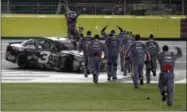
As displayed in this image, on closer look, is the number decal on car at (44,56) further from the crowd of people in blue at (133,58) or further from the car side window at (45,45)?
the crowd of people in blue at (133,58)

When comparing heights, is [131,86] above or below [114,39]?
below

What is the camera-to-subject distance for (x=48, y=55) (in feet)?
80.4

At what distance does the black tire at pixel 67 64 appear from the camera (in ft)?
78.9

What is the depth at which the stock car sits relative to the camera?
24.1 metres

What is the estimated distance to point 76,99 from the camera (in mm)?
16500

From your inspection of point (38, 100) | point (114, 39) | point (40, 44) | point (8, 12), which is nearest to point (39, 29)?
point (8, 12)

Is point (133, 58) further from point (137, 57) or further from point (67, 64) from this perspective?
point (67, 64)

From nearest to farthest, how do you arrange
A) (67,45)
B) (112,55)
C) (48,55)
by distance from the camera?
1. (112,55)
2. (48,55)
3. (67,45)

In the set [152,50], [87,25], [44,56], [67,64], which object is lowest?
[67,64]

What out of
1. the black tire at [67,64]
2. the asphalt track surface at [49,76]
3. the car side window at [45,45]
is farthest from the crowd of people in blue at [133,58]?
the car side window at [45,45]

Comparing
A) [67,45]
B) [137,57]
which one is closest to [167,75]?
[137,57]

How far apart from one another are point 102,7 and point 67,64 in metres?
20.1

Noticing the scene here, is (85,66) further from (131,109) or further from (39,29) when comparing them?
(39,29)

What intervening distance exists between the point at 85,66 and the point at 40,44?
304cm
